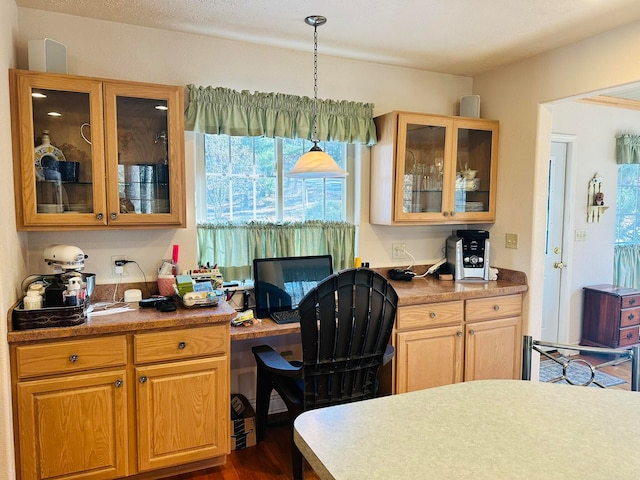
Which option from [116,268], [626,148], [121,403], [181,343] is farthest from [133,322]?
[626,148]

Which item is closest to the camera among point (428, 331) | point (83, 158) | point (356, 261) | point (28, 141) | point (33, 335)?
→ point (33, 335)

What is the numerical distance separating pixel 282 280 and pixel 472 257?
1.52 meters

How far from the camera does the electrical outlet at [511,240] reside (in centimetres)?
336

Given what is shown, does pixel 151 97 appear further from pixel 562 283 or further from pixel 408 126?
pixel 562 283

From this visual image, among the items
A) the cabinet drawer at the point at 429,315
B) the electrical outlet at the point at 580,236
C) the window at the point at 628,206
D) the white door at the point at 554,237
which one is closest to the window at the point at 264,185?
the cabinet drawer at the point at 429,315

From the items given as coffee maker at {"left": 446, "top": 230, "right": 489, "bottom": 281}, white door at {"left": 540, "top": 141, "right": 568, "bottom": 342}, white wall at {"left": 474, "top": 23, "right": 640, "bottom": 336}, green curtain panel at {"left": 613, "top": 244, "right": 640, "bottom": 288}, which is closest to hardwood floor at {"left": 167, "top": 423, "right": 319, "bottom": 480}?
coffee maker at {"left": 446, "top": 230, "right": 489, "bottom": 281}

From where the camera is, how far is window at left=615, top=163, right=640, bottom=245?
4.80 m

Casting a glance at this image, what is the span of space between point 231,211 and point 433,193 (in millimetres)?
1492

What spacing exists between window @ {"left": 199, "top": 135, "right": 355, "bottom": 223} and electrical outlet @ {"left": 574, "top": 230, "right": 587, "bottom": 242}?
102 inches

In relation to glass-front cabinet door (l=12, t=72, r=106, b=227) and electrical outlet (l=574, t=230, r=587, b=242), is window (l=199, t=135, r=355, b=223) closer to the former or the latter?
glass-front cabinet door (l=12, t=72, r=106, b=227)

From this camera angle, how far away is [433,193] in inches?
130

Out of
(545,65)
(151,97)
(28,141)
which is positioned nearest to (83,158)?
(28,141)

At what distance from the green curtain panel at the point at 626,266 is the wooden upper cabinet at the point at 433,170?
2.29m

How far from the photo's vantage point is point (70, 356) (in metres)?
2.05
